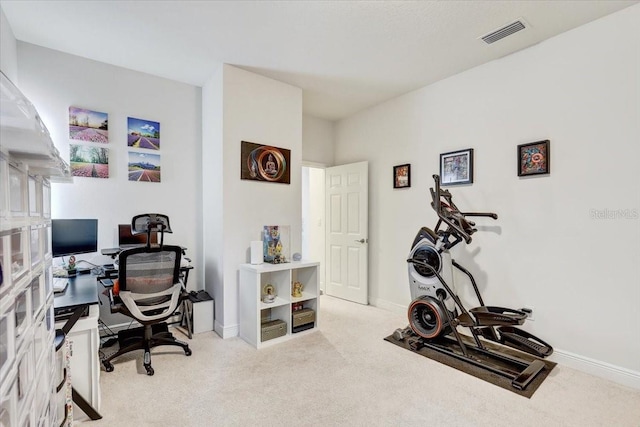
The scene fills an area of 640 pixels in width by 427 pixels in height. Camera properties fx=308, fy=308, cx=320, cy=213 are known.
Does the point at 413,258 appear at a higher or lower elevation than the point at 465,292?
higher

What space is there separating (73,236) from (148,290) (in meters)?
0.86

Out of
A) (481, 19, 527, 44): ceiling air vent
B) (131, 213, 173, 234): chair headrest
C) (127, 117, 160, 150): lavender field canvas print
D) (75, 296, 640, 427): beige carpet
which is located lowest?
(75, 296, 640, 427): beige carpet

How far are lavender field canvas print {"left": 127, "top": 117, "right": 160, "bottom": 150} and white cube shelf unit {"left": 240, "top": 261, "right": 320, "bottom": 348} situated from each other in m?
1.68

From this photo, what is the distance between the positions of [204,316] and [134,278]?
101 cm

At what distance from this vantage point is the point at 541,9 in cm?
229

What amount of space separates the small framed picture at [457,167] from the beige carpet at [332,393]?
6.02 ft

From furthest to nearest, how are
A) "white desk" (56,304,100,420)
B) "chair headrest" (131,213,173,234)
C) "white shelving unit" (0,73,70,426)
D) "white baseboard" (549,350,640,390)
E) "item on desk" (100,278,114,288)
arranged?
"chair headrest" (131,213,173,234) < "item on desk" (100,278,114,288) < "white baseboard" (549,350,640,390) < "white desk" (56,304,100,420) < "white shelving unit" (0,73,70,426)

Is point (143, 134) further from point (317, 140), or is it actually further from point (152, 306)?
point (317, 140)

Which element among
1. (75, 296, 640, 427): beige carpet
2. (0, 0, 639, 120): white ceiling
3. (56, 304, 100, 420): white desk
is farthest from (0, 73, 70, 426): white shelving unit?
(0, 0, 639, 120): white ceiling

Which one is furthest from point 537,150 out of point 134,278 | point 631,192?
point 134,278

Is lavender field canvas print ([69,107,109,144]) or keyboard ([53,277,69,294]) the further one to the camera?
lavender field canvas print ([69,107,109,144])

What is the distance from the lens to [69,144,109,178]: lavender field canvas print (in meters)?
2.96

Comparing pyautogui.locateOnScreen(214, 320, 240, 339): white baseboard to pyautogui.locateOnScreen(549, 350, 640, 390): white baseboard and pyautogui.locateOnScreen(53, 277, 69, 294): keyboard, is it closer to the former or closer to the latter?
pyautogui.locateOnScreen(53, 277, 69, 294): keyboard

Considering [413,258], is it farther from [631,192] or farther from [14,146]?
[14,146]
